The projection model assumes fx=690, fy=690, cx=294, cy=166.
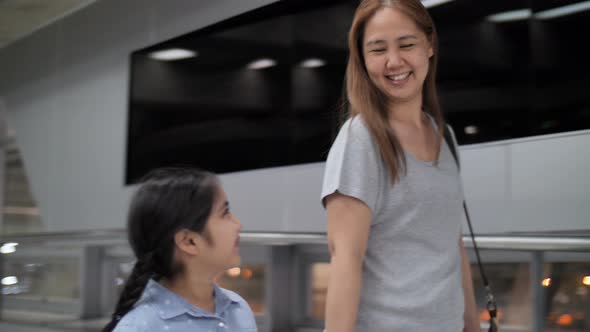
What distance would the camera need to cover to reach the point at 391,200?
1.10 meters

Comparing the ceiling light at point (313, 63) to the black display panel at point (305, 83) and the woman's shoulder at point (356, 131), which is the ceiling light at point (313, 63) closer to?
the black display panel at point (305, 83)

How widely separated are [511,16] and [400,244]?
166 cm

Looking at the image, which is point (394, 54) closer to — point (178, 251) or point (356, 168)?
point (356, 168)

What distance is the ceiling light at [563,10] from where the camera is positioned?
2227 millimetres

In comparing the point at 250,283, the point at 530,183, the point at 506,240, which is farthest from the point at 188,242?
the point at 250,283

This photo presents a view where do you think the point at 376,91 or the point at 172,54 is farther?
the point at 172,54

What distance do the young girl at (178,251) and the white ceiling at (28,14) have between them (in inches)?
175

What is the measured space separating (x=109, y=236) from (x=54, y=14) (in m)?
2.28

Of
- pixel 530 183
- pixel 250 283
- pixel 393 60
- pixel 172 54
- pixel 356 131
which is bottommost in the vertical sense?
pixel 250 283

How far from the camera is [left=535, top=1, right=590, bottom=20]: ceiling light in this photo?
2227 mm

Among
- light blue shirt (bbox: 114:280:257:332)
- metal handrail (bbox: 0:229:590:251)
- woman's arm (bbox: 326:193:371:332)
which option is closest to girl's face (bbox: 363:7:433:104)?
woman's arm (bbox: 326:193:371:332)

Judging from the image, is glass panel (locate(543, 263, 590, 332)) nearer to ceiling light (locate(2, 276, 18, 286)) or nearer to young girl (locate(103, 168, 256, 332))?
young girl (locate(103, 168, 256, 332))

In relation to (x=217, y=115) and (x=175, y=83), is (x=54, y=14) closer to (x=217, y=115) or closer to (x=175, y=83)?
(x=175, y=83)

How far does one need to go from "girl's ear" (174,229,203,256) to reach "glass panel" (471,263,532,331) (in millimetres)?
1790
